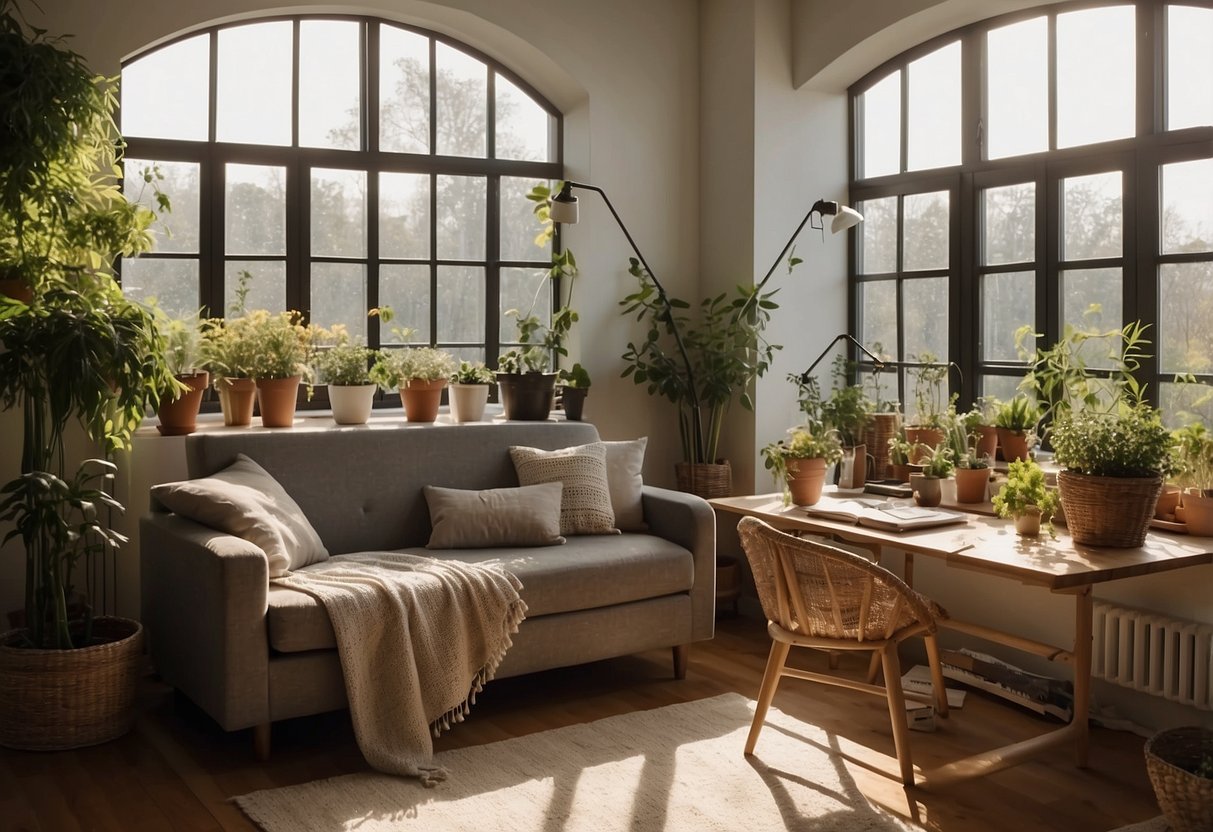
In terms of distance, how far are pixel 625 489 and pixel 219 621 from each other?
5.71 feet

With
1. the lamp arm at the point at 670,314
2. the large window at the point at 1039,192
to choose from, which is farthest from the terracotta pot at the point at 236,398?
the large window at the point at 1039,192

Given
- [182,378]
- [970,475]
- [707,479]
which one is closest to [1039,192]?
[970,475]

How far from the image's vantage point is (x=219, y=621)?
10.7ft

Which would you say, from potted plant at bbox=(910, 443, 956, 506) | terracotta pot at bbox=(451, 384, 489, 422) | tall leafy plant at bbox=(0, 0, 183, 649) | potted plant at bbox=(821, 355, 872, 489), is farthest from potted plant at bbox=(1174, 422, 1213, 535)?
tall leafy plant at bbox=(0, 0, 183, 649)

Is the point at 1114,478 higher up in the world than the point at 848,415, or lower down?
lower down

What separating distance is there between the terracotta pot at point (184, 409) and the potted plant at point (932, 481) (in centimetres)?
269

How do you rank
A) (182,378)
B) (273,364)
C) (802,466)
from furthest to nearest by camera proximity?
(273,364) < (182,378) < (802,466)

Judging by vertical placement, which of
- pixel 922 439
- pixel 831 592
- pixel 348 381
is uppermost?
pixel 348 381

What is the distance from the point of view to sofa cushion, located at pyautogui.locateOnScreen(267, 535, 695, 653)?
380 cm

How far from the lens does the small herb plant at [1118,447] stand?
330 centimetres

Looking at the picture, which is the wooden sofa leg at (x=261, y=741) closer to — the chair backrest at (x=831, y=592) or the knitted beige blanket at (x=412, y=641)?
the knitted beige blanket at (x=412, y=641)

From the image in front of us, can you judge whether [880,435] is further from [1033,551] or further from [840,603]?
[840,603]

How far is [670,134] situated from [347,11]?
162 cm

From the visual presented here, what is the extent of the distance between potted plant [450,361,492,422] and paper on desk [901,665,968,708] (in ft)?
6.72
